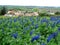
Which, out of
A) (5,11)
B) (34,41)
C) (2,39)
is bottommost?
(5,11)

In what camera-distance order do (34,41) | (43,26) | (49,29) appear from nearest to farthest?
1. (34,41)
2. (49,29)
3. (43,26)

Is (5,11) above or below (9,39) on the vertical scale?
below

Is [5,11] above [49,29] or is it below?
below

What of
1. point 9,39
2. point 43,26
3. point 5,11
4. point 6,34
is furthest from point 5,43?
point 5,11

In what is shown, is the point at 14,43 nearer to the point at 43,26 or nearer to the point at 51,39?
the point at 51,39

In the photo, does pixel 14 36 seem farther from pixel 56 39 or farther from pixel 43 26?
pixel 43 26

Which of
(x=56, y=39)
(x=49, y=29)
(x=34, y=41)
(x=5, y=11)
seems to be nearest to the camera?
(x=34, y=41)

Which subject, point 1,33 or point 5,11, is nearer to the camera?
point 1,33

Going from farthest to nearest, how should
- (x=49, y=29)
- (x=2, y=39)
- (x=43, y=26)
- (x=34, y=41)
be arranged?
(x=43, y=26) → (x=49, y=29) → (x=2, y=39) → (x=34, y=41)

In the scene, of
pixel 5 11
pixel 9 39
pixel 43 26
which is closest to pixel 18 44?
pixel 9 39
